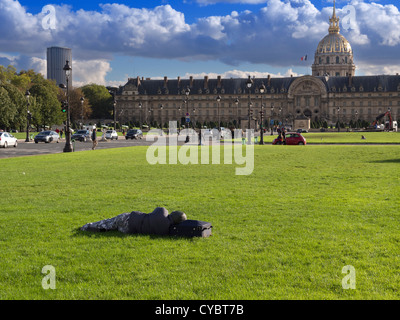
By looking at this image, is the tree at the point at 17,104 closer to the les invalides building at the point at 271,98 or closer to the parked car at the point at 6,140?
the parked car at the point at 6,140

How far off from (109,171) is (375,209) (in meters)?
10.8

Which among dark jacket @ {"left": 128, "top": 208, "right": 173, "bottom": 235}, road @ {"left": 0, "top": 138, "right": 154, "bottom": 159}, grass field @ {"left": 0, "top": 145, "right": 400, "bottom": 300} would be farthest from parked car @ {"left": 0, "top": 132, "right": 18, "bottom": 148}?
dark jacket @ {"left": 128, "top": 208, "right": 173, "bottom": 235}

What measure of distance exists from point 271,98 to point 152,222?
15835cm

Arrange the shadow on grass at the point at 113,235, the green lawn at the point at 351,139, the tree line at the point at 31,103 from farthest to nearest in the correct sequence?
the tree line at the point at 31,103 < the green lawn at the point at 351,139 < the shadow on grass at the point at 113,235

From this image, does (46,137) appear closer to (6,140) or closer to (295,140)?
(6,140)

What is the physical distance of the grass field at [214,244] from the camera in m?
5.43

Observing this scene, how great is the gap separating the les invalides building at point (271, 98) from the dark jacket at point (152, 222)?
144446 millimetres

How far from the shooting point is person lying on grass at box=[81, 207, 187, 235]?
25.2 ft

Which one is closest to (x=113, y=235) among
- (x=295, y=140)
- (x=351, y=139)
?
(x=295, y=140)

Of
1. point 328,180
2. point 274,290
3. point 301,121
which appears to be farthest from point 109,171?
point 301,121

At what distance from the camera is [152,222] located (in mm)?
7699

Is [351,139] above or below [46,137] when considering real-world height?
below

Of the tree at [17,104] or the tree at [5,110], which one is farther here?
the tree at [17,104]

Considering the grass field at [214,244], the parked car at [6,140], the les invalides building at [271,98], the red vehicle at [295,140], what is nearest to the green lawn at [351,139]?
the red vehicle at [295,140]
